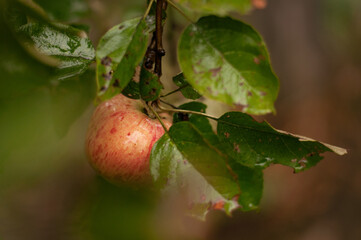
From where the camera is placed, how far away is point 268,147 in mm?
637

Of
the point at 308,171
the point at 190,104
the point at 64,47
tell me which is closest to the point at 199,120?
the point at 190,104

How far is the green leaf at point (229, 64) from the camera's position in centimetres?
50

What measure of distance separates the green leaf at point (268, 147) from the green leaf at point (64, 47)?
29 centimetres

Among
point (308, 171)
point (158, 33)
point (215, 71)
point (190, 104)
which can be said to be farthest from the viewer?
point (308, 171)

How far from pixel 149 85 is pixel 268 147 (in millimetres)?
240

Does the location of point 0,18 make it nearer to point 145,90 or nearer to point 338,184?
point 145,90

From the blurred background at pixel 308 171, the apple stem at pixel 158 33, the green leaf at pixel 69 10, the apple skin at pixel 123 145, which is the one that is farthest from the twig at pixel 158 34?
the blurred background at pixel 308 171

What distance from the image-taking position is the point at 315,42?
335cm

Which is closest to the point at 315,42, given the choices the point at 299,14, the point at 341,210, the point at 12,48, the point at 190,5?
the point at 299,14

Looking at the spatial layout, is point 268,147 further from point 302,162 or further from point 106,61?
point 106,61

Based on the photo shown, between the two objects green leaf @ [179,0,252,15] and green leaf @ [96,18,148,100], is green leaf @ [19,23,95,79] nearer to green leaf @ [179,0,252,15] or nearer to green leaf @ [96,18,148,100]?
green leaf @ [96,18,148,100]

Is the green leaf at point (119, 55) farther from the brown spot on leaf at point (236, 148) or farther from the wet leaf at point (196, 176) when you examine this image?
the brown spot on leaf at point (236, 148)

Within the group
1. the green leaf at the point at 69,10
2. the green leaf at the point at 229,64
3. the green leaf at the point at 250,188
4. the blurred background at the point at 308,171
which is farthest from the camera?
the blurred background at the point at 308,171

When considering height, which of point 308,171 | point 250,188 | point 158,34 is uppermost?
point 158,34
